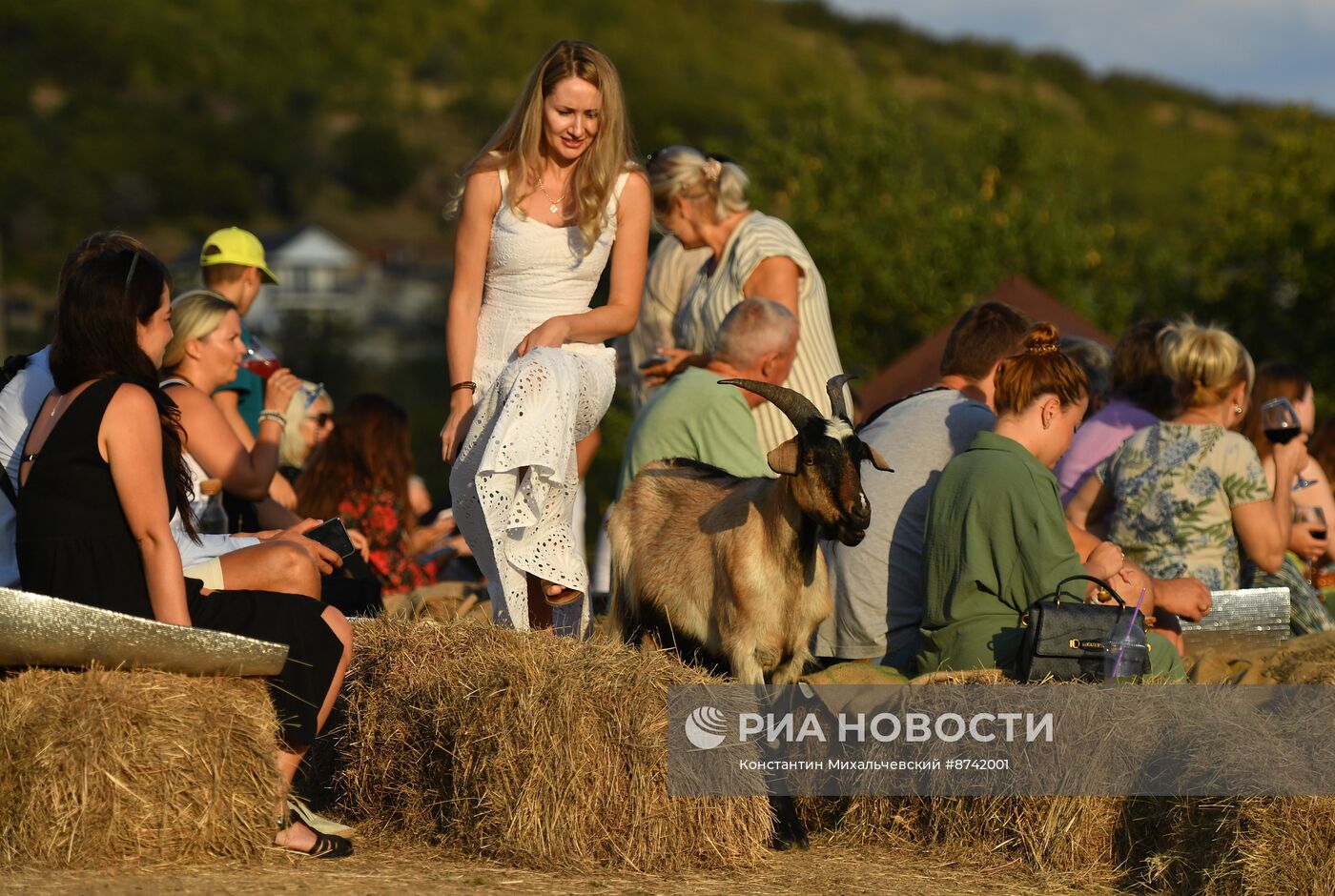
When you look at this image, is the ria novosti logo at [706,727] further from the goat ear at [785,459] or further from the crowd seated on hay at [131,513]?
the crowd seated on hay at [131,513]

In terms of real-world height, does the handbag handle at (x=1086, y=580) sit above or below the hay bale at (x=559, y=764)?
above

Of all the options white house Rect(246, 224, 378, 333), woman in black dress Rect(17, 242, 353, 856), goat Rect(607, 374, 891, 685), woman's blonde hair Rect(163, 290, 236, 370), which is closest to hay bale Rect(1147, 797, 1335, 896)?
goat Rect(607, 374, 891, 685)

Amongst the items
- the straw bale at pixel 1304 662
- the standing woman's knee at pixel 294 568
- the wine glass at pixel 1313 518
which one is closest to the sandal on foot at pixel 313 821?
the standing woman's knee at pixel 294 568

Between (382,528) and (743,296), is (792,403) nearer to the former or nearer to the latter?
(743,296)

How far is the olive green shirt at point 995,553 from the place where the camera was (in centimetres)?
615

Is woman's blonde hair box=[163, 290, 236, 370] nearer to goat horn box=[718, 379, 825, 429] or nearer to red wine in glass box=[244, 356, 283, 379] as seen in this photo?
red wine in glass box=[244, 356, 283, 379]

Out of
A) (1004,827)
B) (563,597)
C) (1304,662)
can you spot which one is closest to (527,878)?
(563,597)

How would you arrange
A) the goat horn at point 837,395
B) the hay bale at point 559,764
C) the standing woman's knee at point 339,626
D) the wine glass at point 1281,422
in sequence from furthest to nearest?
the wine glass at point 1281,422 < the goat horn at point 837,395 < the standing woman's knee at point 339,626 < the hay bale at point 559,764

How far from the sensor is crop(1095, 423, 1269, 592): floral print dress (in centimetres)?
760

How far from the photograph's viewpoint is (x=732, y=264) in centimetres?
874

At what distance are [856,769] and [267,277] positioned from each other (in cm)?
525

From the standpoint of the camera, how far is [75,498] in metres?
5.31

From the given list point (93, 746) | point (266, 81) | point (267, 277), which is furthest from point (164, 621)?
point (266, 81)

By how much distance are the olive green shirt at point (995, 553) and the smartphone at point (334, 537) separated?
7.57 ft
